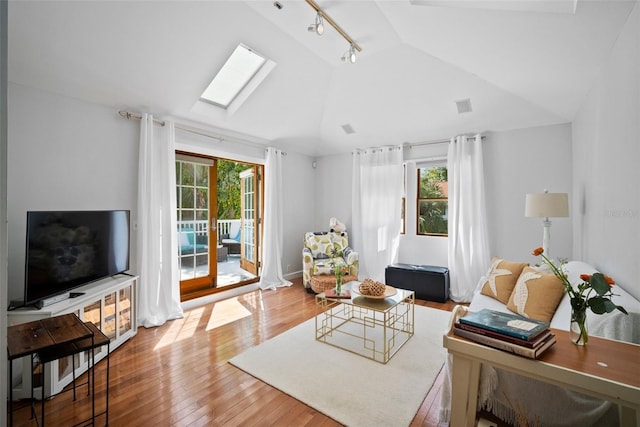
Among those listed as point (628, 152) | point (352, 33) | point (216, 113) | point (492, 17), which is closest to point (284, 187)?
point (216, 113)

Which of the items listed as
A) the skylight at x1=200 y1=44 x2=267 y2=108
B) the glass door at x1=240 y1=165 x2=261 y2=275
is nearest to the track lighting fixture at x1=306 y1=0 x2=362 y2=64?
the skylight at x1=200 y1=44 x2=267 y2=108

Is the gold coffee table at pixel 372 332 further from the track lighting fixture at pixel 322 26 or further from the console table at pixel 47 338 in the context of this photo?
the track lighting fixture at pixel 322 26

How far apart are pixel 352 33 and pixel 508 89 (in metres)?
1.87

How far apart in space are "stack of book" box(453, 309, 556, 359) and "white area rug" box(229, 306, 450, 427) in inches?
33.2

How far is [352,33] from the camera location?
293cm

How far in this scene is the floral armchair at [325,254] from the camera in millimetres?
4551

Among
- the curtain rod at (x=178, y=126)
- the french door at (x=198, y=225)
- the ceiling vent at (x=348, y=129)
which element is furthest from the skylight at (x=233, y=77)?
the ceiling vent at (x=348, y=129)

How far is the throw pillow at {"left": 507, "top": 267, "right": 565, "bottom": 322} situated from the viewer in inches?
84.7

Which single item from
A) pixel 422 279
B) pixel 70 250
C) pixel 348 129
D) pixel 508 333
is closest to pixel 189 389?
pixel 70 250

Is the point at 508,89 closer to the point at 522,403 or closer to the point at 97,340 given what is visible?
the point at 522,403

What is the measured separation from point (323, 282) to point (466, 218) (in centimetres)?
222

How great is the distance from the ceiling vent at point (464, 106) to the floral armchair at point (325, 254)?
250 centimetres

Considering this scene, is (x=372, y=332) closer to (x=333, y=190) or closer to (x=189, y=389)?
(x=189, y=389)

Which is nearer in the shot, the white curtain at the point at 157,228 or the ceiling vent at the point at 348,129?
the white curtain at the point at 157,228
